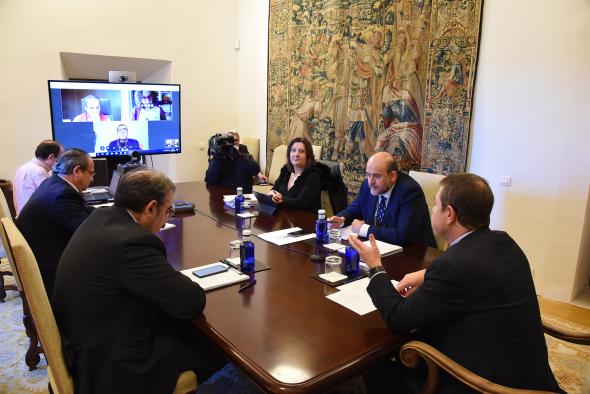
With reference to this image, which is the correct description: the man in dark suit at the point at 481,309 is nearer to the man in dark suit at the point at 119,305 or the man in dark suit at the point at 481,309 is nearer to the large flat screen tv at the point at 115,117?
the man in dark suit at the point at 119,305

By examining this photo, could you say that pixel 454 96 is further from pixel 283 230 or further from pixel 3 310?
pixel 3 310

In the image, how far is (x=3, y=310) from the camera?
296cm

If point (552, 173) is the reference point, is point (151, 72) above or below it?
above

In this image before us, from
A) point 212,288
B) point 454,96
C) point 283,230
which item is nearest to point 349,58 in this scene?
point 454,96

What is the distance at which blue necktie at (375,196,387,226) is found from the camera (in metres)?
2.53

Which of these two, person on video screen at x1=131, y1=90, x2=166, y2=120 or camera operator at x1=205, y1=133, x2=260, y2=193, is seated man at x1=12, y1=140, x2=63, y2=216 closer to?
camera operator at x1=205, y1=133, x2=260, y2=193

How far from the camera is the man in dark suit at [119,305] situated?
1303 mm

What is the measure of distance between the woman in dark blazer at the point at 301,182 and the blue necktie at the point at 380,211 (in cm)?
64

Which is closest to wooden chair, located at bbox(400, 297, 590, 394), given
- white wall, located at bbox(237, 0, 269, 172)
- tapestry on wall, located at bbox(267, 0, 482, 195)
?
tapestry on wall, located at bbox(267, 0, 482, 195)

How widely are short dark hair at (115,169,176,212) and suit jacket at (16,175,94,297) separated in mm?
850

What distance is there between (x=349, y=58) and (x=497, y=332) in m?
3.66

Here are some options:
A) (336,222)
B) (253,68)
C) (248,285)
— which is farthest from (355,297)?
(253,68)

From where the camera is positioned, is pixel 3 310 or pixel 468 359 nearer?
pixel 468 359

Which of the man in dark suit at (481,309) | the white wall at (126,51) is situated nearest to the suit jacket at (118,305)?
the man in dark suit at (481,309)
